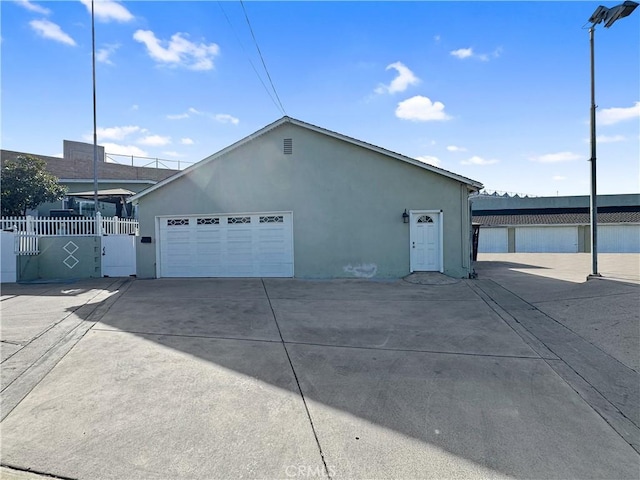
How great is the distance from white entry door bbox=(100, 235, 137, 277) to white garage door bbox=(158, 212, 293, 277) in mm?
1230

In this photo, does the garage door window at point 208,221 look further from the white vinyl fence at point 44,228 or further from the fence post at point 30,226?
the fence post at point 30,226

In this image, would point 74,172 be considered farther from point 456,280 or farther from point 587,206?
point 587,206

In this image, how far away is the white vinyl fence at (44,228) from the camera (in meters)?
12.3

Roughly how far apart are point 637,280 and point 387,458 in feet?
35.7

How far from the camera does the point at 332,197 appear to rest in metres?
12.1

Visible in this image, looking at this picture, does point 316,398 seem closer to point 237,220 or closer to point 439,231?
point 439,231

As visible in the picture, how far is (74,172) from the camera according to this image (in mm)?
28250

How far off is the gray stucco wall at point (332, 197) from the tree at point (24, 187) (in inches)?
419

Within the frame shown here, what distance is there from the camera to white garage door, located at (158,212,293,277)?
12484mm

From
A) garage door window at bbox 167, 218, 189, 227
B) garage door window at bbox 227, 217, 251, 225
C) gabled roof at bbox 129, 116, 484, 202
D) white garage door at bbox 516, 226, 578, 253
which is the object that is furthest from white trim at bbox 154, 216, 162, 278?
white garage door at bbox 516, 226, 578, 253

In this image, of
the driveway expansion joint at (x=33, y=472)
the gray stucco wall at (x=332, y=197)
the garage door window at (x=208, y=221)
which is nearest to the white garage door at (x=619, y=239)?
the gray stucco wall at (x=332, y=197)

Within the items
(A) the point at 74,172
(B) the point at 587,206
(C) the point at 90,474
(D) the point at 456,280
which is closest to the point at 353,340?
(C) the point at 90,474

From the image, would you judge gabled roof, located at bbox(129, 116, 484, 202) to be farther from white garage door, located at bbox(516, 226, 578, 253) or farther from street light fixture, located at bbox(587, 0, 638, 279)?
white garage door, located at bbox(516, 226, 578, 253)

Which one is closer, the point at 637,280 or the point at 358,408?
the point at 358,408
